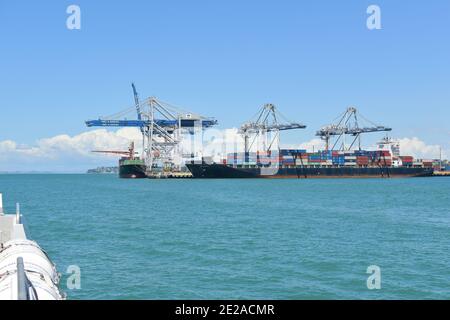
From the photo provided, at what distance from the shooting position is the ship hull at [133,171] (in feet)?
608

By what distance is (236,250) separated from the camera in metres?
30.0

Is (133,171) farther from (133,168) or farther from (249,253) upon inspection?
(249,253)

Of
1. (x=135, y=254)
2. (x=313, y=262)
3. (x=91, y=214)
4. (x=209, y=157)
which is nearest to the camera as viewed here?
(x=313, y=262)

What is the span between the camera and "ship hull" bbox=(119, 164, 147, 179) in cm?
18525

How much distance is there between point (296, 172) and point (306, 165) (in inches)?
198

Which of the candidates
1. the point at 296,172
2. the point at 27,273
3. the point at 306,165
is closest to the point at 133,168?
the point at 296,172

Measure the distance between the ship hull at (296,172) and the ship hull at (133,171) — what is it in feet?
73.4

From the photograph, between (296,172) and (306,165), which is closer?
(296,172)

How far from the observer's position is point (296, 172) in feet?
586

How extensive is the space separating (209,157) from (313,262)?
487ft
